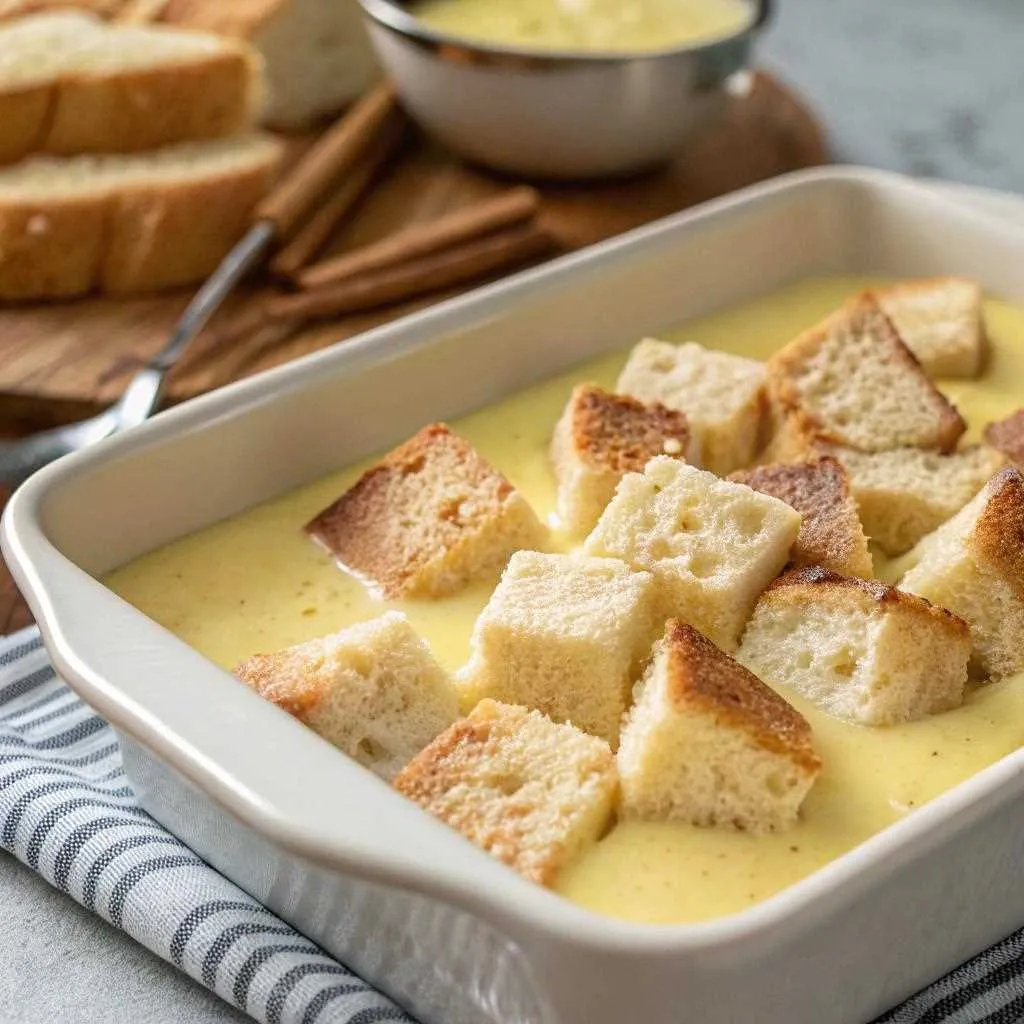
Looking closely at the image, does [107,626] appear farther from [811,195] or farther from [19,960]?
[811,195]

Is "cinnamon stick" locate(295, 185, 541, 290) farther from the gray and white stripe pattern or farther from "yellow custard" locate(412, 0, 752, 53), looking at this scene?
the gray and white stripe pattern

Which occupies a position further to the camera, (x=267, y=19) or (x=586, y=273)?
(x=267, y=19)

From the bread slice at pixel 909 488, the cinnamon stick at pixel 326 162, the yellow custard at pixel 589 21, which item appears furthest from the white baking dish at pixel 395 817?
the yellow custard at pixel 589 21

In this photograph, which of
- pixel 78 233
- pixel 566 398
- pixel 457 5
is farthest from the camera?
pixel 457 5

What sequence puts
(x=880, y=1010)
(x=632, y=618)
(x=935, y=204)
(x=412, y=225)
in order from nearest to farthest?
(x=880, y=1010), (x=632, y=618), (x=935, y=204), (x=412, y=225)

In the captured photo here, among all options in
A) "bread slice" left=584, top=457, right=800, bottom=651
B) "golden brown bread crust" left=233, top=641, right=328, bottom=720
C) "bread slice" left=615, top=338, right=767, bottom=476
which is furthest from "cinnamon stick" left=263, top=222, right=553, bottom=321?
"golden brown bread crust" left=233, top=641, right=328, bottom=720

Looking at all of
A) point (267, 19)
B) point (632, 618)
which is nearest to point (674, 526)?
point (632, 618)
